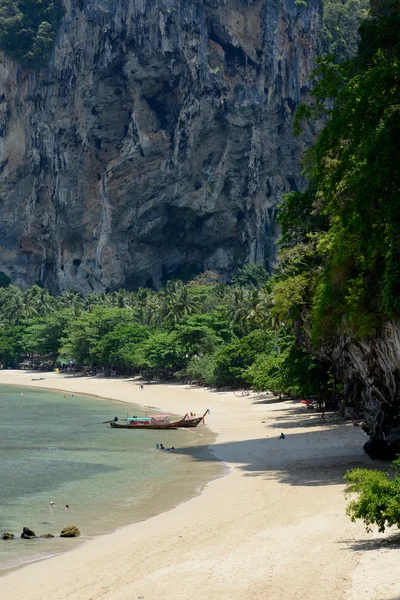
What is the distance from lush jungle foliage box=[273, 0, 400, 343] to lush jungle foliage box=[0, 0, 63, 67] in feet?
383

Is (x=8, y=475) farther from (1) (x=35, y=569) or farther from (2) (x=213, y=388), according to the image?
(2) (x=213, y=388)

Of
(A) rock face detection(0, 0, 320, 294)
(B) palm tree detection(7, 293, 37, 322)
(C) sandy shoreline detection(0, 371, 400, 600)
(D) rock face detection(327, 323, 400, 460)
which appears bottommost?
(C) sandy shoreline detection(0, 371, 400, 600)

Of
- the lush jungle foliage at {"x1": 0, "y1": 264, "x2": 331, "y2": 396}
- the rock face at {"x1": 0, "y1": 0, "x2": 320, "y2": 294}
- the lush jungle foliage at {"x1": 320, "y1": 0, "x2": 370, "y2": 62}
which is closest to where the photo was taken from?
the lush jungle foliage at {"x1": 0, "y1": 264, "x2": 331, "y2": 396}

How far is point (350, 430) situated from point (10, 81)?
120 metres

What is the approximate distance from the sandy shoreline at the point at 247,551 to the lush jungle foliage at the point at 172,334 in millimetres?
13589

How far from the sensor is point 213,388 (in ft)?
228

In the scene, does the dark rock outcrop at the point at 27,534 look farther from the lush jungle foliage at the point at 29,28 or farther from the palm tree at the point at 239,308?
the lush jungle foliage at the point at 29,28

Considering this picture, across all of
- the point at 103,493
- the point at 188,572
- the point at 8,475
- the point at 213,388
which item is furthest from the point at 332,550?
the point at 213,388

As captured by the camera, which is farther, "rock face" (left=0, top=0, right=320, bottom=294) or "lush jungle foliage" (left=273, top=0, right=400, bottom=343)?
"rock face" (left=0, top=0, right=320, bottom=294)

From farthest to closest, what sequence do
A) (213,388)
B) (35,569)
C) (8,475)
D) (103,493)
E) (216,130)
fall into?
(216,130) < (213,388) < (8,475) < (103,493) < (35,569)

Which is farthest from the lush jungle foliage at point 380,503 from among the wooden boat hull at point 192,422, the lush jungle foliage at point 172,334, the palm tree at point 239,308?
the palm tree at point 239,308

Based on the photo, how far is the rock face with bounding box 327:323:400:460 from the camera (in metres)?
22.5

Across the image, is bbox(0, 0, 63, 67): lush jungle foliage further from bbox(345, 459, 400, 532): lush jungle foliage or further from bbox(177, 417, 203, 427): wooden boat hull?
bbox(345, 459, 400, 532): lush jungle foliage

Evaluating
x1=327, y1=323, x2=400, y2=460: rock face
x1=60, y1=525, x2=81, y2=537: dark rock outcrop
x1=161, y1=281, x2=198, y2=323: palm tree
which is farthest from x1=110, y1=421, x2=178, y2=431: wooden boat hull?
x1=161, y1=281, x2=198, y2=323: palm tree
